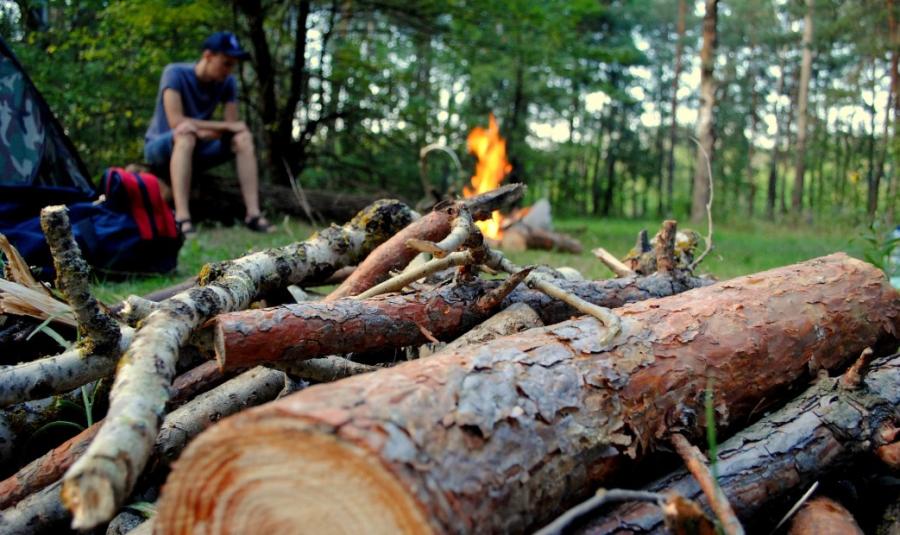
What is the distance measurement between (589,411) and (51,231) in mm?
1123

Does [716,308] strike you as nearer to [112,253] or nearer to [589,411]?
[589,411]

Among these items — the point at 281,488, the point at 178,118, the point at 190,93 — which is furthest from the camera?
the point at 190,93

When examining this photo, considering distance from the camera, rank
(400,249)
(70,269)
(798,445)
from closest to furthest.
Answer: (70,269) < (798,445) < (400,249)

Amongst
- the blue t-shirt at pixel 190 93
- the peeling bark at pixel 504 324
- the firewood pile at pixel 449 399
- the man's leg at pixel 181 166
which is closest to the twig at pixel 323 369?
the firewood pile at pixel 449 399

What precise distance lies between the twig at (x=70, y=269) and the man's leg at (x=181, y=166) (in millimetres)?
5192

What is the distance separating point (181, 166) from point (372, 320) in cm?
525

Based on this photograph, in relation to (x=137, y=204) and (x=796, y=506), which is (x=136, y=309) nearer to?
(x=796, y=506)

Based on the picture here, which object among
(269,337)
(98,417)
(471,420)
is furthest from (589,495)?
(98,417)

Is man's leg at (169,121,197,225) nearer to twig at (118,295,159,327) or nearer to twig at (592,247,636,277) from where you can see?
twig at (592,247,636,277)

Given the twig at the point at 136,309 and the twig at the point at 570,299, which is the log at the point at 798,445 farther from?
the twig at the point at 136,309

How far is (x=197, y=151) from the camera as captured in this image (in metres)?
6.79

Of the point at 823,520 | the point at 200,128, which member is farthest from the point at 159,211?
the point at 823,520

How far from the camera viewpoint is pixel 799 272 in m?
2.08

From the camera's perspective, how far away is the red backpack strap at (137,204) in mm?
4516
